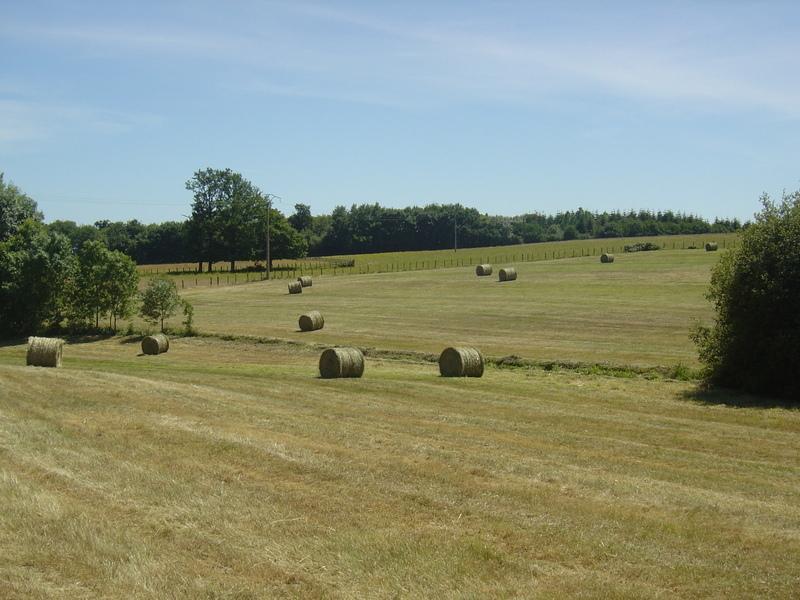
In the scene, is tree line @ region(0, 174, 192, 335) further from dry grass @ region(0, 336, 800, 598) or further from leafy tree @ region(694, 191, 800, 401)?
leafy tree @ region(694, 191, 800, 401)

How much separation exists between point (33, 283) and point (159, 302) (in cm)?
997

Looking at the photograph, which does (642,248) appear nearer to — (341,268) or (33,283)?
(341,268)

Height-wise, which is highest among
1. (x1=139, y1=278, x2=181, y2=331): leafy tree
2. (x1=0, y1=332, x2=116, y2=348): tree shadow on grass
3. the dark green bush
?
the dark green bush

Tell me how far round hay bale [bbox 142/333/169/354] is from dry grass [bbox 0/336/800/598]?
22.5m

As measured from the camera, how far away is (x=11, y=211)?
79.1 metres

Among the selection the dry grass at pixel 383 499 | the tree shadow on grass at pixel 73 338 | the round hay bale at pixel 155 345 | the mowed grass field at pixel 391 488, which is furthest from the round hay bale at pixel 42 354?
the tree shadow on grass at pixel 73 338

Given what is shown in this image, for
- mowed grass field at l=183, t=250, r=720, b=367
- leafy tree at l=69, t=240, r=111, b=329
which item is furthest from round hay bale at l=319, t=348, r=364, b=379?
leafy tree at l=69, t=240, r=111, b=329

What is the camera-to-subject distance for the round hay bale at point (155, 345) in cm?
4462

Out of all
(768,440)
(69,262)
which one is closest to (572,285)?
(69,262)

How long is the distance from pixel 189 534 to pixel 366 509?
7.86 ft

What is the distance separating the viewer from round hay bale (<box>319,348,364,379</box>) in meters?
29.6

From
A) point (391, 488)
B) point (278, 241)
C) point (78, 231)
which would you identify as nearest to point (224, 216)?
point (278, 241)

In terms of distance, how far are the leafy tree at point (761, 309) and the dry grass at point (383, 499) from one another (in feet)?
14.0

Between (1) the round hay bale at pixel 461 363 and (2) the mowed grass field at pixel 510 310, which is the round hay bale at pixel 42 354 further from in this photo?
(1) the round hay bale at pixel 461 363
